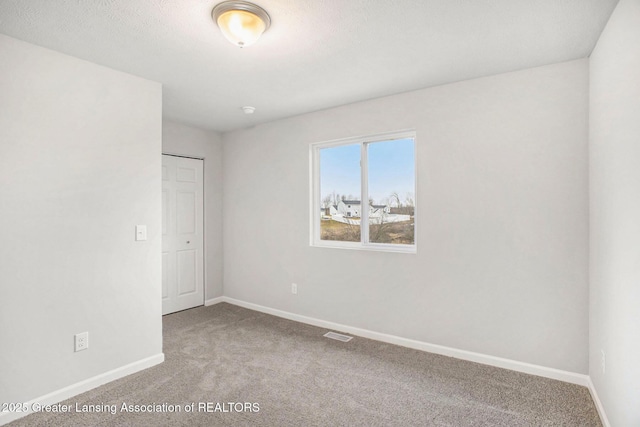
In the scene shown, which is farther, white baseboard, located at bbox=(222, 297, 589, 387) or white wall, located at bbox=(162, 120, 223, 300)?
→ white wall, located at bbox=(162, 120, 223, 300)

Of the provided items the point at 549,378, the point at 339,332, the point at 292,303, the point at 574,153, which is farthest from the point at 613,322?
the point at 292,303

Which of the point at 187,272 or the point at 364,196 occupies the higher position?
the point at 364,196

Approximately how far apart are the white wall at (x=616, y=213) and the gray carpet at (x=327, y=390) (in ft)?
1.49

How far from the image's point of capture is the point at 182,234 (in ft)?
14.2

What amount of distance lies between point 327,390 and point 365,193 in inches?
74.1

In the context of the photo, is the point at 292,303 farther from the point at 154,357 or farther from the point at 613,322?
the point at 613,322

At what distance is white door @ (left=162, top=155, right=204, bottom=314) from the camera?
4140 mm

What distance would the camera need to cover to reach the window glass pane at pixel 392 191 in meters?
3.24

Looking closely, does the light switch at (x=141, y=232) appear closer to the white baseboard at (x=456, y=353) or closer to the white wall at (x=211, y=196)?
the white wall at (x=211, y=196)

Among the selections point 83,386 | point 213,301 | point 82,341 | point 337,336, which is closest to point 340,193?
point 337,336

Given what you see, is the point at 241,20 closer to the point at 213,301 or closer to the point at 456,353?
the point at 456,353

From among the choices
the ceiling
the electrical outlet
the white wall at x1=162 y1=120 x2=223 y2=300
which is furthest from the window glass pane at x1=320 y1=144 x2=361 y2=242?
the electrical outlet

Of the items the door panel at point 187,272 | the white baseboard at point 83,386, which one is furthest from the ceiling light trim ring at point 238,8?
the door panel at point 187,272

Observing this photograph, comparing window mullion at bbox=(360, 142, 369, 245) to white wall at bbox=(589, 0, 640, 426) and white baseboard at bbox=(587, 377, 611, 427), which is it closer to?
white wall at bbox=(589, 0, 640, 426)
